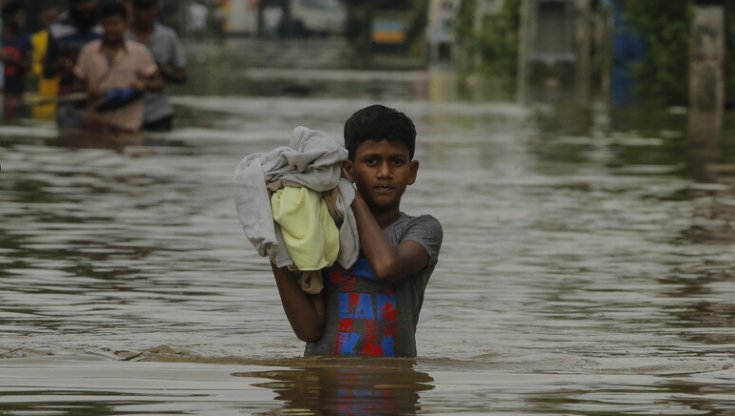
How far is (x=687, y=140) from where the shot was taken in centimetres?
2405

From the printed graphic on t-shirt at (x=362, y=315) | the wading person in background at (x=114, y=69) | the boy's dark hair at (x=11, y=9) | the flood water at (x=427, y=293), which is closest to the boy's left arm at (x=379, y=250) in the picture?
the printed graphic on t-shirt at (x=362, y=315)

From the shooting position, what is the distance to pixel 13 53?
99.9 feet

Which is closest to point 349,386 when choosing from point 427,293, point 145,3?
point 427,293

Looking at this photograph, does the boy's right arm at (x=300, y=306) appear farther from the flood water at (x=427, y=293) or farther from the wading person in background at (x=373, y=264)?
the flood water at (x=427, y=293)

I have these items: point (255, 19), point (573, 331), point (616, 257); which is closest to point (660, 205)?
point (616, 257)

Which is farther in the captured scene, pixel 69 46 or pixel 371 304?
pixel 69 46

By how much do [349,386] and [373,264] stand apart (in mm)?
388

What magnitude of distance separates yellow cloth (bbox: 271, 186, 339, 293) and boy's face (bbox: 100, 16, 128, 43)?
13112mm

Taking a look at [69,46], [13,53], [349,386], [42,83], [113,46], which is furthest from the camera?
[13,53]

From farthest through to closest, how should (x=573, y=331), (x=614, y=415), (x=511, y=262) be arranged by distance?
(x=511, y=262), (x=573, y=331), (x=614, y=415)

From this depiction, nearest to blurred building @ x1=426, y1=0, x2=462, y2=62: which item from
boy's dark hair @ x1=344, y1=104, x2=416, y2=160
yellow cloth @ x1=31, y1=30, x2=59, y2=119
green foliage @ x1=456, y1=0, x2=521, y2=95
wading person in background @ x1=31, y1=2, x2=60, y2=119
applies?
green foliage @ x1=456, y1=0, x2=521, y2=95

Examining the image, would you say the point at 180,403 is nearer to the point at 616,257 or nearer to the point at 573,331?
the point at 573,331

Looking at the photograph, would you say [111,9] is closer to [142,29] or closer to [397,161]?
[142,29]

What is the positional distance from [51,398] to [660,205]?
947 centimetres
